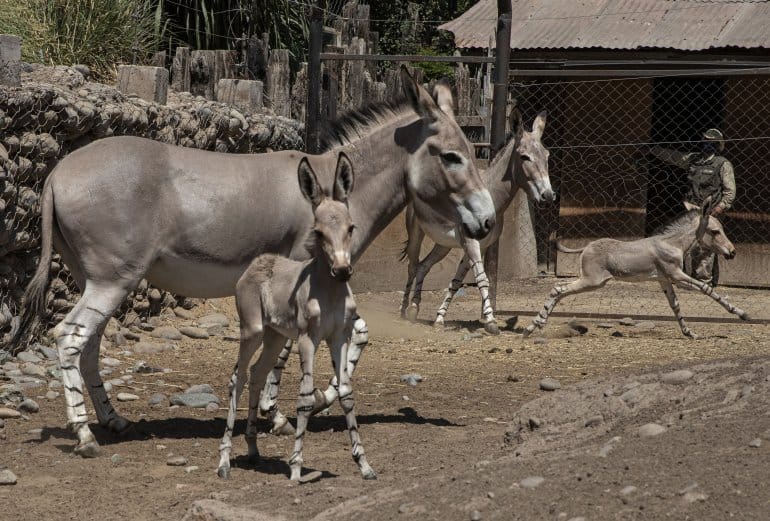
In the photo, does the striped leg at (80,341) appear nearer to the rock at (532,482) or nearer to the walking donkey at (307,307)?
the walking donkey at (307,307)

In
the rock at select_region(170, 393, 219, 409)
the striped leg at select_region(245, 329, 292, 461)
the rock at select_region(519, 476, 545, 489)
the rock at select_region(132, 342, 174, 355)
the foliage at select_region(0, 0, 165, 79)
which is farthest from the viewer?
the foliage at select_region(0, 0, 165, 79)

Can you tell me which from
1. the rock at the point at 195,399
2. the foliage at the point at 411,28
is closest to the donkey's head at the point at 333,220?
the rock at the point at 195,399

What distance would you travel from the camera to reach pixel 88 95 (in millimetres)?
9859

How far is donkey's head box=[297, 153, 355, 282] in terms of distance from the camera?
5402mm

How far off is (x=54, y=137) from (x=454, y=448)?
14.9 ft

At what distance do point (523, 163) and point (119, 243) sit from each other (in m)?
6.05

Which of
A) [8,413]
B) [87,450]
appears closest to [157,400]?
[8,413]

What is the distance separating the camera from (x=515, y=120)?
41.0ft

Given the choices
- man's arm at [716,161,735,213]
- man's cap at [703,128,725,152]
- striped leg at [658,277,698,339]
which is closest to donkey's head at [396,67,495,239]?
striped leg at [658,277,698,339]

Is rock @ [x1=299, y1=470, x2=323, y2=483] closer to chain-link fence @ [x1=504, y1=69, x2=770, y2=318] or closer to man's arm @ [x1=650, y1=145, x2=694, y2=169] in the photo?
chain-link fence @ [x1=504, y1=69, x2=770, y2=318]

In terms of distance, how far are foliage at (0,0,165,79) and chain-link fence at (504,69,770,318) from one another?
553cm

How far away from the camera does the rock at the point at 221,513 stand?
15.9ft

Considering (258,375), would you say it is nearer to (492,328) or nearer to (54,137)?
(54,137)

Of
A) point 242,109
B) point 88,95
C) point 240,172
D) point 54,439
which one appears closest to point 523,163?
point 242,109
